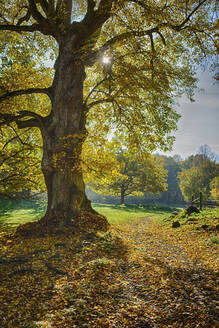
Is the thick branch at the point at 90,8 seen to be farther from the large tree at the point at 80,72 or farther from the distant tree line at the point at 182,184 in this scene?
the distant tree line at the point at 182,184

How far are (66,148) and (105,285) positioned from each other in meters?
6.87

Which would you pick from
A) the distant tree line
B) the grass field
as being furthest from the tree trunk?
the distant tree line

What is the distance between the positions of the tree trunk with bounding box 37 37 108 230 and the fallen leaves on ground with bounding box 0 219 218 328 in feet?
7.22

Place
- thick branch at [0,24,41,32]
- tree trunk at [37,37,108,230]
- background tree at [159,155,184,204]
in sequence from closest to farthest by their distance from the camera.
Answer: thick branch at [0,24,41,32]
tree trunk at [37,37,108,230]
background tree at [159,155,184,204]

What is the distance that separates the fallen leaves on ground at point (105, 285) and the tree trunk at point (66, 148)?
2.20 metres

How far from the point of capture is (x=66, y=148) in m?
10.7

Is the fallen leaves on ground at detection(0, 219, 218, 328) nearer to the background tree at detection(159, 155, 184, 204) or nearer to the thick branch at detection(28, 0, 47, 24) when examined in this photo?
the thick branch at detection(28, 0, 47, 24)

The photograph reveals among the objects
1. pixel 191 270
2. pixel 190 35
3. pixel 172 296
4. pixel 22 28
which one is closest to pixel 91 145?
pixel 22 28

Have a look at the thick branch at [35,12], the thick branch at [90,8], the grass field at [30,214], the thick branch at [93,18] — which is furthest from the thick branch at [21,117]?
the thick branch at [90,8]

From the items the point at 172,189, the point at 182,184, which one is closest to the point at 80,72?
the point at 182,184

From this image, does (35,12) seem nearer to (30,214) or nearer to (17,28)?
(17,28)

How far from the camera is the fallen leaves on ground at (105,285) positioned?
3.84m

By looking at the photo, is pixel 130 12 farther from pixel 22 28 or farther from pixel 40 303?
pixel 40 303

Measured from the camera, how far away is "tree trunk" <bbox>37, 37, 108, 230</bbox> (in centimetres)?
1065
